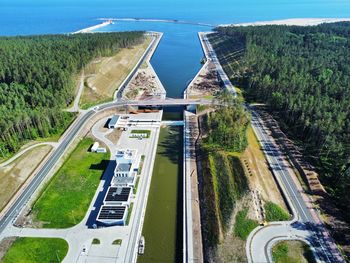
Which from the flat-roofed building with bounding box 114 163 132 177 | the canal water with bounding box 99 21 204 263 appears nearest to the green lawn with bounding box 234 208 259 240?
the canal water with bounding box 99 21 204 263

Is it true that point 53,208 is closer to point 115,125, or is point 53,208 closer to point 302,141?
point 115,125

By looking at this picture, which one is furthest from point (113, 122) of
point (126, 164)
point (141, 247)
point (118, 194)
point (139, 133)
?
point (141, 247)

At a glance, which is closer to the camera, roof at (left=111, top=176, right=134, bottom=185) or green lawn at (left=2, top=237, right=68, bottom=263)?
green lawn at (left=2, top=237, right=68, bottom=263)

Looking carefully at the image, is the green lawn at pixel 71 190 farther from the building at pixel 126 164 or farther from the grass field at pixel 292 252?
the grass field at pixel 292 252

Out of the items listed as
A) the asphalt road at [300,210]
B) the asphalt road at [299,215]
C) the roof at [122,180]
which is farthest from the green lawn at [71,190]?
the asphalt road at [300,210]

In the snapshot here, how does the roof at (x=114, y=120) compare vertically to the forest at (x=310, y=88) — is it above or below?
below

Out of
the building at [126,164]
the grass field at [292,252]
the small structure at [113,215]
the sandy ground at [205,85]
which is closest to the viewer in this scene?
the grass field at [292,252]

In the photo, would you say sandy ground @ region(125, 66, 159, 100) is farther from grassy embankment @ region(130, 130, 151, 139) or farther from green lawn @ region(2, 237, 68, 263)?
green lawn @ region(2, 237, 68, 263)
